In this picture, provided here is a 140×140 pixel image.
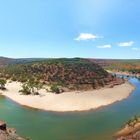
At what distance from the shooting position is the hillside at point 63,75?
450 ft

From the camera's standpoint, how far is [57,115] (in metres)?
70.2

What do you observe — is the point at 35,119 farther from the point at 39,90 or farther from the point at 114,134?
the point at 39,90

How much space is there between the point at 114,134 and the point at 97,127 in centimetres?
659

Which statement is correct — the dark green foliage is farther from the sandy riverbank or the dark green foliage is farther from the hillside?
the sandy riverbank

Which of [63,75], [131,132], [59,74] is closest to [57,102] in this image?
[131,132]

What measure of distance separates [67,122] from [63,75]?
281 feet

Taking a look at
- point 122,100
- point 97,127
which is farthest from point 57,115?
point 122,100

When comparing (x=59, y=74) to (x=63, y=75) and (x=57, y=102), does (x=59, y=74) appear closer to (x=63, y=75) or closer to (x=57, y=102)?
(x=63, y=75)

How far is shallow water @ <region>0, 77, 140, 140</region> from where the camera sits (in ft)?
176

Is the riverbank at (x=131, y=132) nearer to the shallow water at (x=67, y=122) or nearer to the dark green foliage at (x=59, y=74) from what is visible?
the shallow water at (x=67, y=122)

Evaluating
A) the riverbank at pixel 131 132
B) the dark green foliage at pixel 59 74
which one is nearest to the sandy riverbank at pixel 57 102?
the riverbank at pixel 131 132

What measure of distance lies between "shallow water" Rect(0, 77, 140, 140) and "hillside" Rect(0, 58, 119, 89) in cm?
5105

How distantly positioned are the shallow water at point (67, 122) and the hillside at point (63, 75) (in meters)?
51.1

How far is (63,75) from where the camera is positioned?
14825 cm
